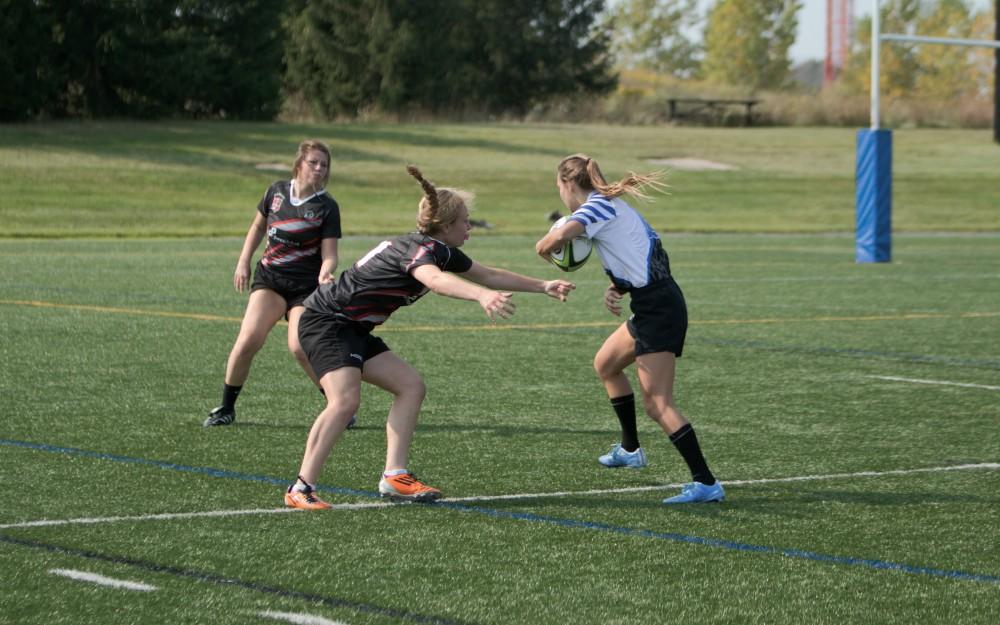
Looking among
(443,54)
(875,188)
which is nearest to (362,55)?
(443,54)

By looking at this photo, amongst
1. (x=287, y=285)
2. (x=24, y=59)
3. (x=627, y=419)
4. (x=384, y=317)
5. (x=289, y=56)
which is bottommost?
(x=627, y=419)

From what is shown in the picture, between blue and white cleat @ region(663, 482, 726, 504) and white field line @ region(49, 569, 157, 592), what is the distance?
2.64 m

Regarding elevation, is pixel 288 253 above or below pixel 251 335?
above

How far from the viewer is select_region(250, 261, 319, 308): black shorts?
9.43 meters

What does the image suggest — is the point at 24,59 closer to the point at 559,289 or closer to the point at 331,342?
the point at 331,342

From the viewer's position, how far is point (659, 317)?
282 inches

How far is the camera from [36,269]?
21234 mm

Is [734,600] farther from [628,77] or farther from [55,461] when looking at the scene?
[628,77]

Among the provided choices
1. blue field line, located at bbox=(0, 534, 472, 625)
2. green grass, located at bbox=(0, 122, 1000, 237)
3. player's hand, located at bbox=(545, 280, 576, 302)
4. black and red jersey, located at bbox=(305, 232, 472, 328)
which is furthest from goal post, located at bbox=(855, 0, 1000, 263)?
blue field line, located at bbox=(0, 534, 472, 625)

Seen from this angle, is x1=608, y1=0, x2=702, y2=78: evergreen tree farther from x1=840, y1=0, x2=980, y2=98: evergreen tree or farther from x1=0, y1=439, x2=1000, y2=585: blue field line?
x1=0, y1=439, x2=1000, y2=585: blue field line

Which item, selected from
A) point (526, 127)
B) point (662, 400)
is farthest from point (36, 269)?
point (526, 127)

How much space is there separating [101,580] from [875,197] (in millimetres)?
20957

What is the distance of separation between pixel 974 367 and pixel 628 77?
138 m

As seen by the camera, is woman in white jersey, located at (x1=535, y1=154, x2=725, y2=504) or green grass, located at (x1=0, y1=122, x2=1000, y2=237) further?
green grass, located at (x1=0, y1=122, x2=1000, y2=237)
